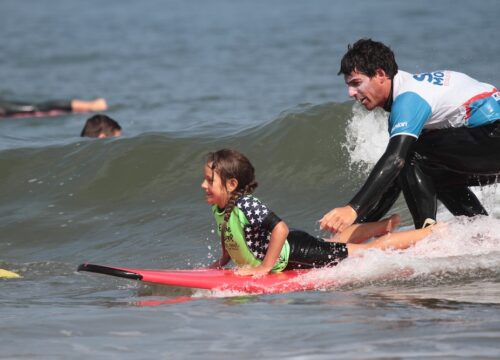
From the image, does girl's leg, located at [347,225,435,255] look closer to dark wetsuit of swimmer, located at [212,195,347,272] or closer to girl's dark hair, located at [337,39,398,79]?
dark wetsuit of swimmer, located at [212,195,347,272]

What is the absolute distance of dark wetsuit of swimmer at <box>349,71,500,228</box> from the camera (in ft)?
20.0

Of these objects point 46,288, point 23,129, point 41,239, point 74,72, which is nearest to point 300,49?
point 74,72

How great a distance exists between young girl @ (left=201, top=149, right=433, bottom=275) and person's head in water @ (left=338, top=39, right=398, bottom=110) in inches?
31.6

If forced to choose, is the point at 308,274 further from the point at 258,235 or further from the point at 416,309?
the point at 416,309

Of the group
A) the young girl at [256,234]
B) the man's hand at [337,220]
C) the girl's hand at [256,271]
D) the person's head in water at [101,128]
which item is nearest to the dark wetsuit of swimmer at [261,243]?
the young girl at [256,234]

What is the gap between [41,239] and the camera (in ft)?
29.6

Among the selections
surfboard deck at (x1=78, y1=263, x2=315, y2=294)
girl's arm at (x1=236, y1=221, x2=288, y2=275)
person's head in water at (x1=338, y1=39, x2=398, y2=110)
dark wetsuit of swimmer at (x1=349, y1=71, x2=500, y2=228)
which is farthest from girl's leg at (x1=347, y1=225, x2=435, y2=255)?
person's head in water at (x1=338, y1=39, x2=398, y2=110)

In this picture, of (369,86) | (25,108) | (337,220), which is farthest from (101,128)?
(337,220)

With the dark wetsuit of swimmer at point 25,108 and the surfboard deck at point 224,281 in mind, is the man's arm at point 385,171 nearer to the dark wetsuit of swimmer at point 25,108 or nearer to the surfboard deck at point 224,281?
the surfboard deck at point 224,281

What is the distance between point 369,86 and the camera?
6180mm

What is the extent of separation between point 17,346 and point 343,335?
Result: 5.14ft

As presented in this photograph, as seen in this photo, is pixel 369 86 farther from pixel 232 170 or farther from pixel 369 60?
pixel 232 170

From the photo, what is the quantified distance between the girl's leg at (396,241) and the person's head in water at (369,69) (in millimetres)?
900

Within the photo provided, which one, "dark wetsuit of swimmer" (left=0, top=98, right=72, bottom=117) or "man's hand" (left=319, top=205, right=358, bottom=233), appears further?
"dark wetsuit of swimmer" (left=0, top=98, right=72, bottom=117)
